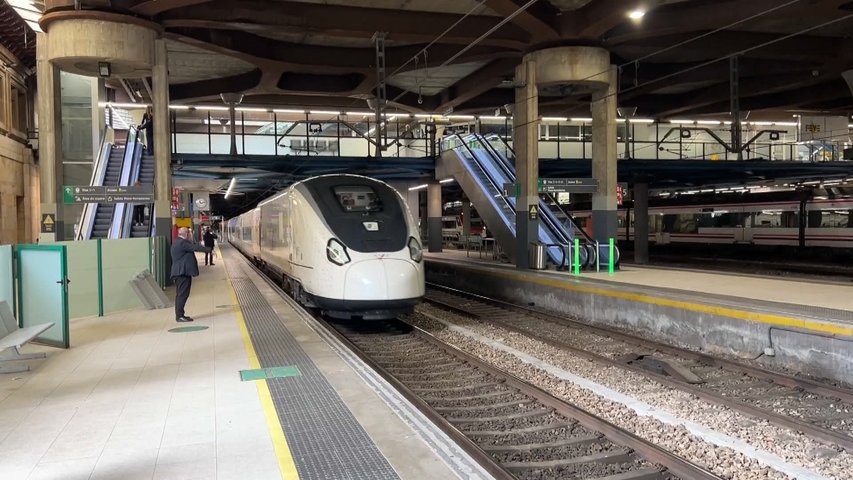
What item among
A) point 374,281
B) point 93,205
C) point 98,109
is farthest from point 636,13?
point 98,109

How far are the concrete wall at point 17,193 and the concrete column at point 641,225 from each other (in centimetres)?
2714

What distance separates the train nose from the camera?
981 centimetres

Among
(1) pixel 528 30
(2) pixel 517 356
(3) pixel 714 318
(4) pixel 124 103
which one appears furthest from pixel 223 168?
(3) pixel 714 318

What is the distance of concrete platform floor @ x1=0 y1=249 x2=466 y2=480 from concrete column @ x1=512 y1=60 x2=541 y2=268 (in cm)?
1095

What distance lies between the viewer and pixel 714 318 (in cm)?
978

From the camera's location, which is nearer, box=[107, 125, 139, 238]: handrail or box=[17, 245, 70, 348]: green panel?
box=[17, 245, 70, 348]: green panel

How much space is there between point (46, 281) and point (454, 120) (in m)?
29.3

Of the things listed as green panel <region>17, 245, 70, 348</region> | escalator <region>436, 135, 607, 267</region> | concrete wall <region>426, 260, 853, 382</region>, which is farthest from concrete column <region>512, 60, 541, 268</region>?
green panel <region>17, 245, 70, 348</region>

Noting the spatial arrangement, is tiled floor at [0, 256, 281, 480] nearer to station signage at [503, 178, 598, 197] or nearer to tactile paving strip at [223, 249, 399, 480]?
tactile paving strip at [223, 249, 399, 480]

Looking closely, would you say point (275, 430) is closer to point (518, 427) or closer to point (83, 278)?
point (518, 427)

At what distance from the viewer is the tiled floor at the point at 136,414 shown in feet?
13.5

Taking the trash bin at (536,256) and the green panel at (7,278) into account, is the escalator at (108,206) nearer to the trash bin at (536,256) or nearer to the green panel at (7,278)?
the green panel at (7,278)

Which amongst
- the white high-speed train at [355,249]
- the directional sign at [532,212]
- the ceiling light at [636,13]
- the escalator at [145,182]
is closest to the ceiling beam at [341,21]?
the ceiling light at [636,13]

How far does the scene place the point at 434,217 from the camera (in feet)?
101
